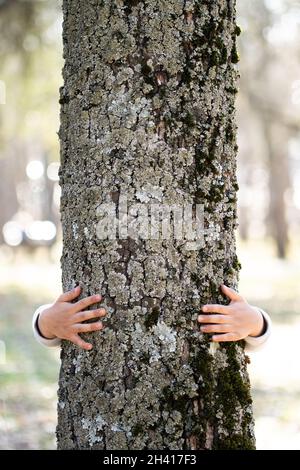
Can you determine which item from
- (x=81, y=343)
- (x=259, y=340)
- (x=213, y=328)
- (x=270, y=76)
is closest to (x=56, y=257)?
(x=270, y=76)

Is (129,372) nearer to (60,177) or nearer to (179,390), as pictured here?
(179,390)

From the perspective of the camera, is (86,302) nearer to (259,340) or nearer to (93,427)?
(93,427)

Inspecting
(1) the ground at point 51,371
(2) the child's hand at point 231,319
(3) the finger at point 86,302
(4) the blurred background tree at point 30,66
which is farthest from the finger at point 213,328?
(4) the blurred background tree at point 30,66

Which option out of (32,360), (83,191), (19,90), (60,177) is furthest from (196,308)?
(19,90)

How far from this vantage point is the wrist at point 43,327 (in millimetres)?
2512

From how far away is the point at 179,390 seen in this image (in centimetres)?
221

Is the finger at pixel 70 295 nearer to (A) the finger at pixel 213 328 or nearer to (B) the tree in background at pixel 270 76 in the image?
(A) the finger at pixel 213 328

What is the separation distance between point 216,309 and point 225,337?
0.38 ft

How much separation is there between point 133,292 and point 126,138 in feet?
1.78

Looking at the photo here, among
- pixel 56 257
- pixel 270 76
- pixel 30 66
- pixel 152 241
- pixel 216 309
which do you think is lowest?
pixel 216 309

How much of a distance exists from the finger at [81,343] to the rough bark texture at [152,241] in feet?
0.08

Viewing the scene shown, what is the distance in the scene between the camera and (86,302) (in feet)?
7.50

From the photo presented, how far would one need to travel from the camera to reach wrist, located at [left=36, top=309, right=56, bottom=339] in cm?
251
